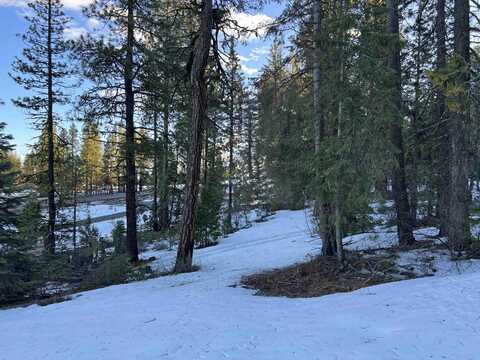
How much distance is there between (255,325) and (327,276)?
3.39m

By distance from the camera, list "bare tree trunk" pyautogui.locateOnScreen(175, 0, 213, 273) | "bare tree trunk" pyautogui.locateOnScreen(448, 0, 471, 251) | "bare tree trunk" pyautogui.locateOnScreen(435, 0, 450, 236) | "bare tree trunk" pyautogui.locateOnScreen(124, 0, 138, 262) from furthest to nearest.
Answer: "bare tree trunk" pyautogui.locateOnScreen(124, 0, 138, 262)
"bare tree trunk" pyautogui.locateOnScreen(175, 0, 213, 273)
"bare tree trunk" pyautogui.locateOnScreen(435, 0, 450, 236)
"bare tree trunk" pyautogui.locateOnScreen(448, 0, 471, 251)

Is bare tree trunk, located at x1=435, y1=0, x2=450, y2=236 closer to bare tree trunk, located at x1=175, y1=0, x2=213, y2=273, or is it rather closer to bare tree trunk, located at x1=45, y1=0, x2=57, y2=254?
bare tree trunk, located at x1=175, y1=0, x2=213, y2=273

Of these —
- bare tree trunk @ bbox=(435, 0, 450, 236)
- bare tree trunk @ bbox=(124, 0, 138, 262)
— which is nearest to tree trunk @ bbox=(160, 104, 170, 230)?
bare tree trunk @ bbox=(124, 0, 138, 262)

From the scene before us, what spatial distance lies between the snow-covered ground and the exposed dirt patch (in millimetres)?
644

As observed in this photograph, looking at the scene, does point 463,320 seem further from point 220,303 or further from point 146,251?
point 146,251

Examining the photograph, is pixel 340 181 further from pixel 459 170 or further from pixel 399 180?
pixel 399 180

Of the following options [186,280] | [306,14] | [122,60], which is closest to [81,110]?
[122,60]

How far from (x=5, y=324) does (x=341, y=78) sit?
23.6 ft

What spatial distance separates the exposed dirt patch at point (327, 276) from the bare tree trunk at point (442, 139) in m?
1.50

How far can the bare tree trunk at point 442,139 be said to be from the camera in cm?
697

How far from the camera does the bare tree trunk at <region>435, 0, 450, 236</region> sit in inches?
275

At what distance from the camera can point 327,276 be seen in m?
6.93

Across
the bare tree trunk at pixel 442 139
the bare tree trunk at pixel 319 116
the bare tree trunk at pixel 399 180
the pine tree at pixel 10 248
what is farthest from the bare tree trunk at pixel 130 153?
the bare tree trunk at pixel 442 139

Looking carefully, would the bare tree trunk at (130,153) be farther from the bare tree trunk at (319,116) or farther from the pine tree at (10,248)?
the bare tree trunk at (319,116)
